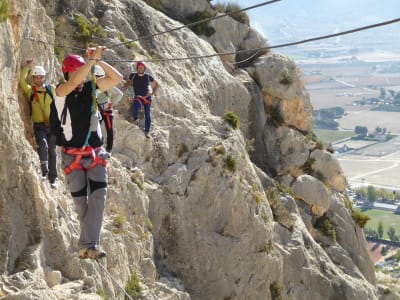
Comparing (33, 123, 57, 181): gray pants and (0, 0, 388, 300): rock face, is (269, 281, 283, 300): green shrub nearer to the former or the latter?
(0, 0, 388, 300): rock face

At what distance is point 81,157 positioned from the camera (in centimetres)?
827

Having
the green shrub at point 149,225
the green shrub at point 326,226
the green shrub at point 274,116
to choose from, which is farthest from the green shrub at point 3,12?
the green shrub at point 326,226

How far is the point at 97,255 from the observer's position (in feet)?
27.7

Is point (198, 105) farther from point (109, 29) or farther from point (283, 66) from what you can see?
point (283, 66)

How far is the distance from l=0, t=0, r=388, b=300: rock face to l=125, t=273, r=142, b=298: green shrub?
0.04 metres

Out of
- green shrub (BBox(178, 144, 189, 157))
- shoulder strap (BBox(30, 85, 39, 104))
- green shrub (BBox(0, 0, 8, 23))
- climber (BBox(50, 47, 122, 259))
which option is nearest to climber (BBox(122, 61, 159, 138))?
green shrub (BBox(178, 144, 189, 157))

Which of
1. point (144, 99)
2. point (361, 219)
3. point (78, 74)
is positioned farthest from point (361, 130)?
point (78, 74)

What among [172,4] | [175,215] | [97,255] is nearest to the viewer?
[97,255]

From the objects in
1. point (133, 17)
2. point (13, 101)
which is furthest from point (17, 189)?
point (133, 17)

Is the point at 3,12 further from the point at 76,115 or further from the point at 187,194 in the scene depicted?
the point at 187,194

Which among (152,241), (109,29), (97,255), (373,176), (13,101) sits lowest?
(373,176)

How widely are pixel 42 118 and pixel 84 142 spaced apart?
3132mm

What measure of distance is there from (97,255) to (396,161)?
433ft

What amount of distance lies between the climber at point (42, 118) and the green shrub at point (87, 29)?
5.85 m
